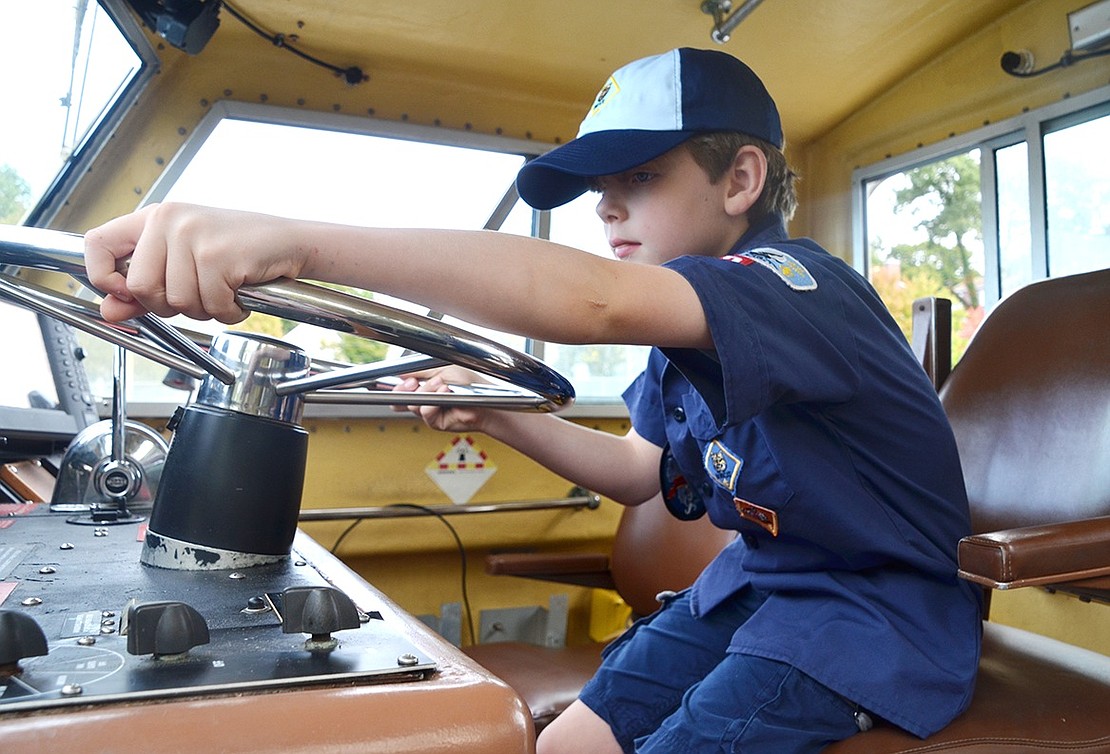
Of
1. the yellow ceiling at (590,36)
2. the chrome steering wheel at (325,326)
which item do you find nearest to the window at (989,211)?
the yellow ceiling at (590,36)

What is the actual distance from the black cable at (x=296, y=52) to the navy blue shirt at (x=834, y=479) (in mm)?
1288

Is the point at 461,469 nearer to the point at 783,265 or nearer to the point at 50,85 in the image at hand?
the point at 50,85

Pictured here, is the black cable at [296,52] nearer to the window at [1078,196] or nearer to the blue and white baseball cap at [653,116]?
the blue and white baseball cap at [653,116]

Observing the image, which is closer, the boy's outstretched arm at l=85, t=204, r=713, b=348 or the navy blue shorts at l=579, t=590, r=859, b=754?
the boy's outstretched arm at l=85, t=204, r=713, b=348

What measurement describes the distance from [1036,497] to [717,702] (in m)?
0.71

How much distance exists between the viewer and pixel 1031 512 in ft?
4.34

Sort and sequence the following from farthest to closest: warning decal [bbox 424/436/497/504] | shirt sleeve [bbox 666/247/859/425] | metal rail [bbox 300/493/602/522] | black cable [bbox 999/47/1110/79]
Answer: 1. warning decal [bbox 424/436/497/504]
2. metal rail [bbox 300/493/602/522]
3. black cable [bbox 999/47/1110/79]
4. shirt sleeve [bbox 666/247/859/425]

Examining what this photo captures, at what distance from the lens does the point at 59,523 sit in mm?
917

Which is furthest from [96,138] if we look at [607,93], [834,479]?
[834,479]

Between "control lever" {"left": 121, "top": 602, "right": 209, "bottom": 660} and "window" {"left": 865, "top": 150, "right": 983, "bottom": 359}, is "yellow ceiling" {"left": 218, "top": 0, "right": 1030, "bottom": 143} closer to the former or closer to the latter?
"window" {"left": 865, "top": 150, "right": 983, "bottom": 359}

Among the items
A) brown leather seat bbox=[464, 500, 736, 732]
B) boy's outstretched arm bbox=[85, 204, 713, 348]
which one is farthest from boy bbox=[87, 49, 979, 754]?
brown leather seat bbox=[464, 500, 736, 732]

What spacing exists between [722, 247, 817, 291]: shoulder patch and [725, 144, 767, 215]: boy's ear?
246 mm

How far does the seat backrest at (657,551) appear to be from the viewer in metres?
1.91

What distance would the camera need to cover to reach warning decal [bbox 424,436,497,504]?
2.26 m
